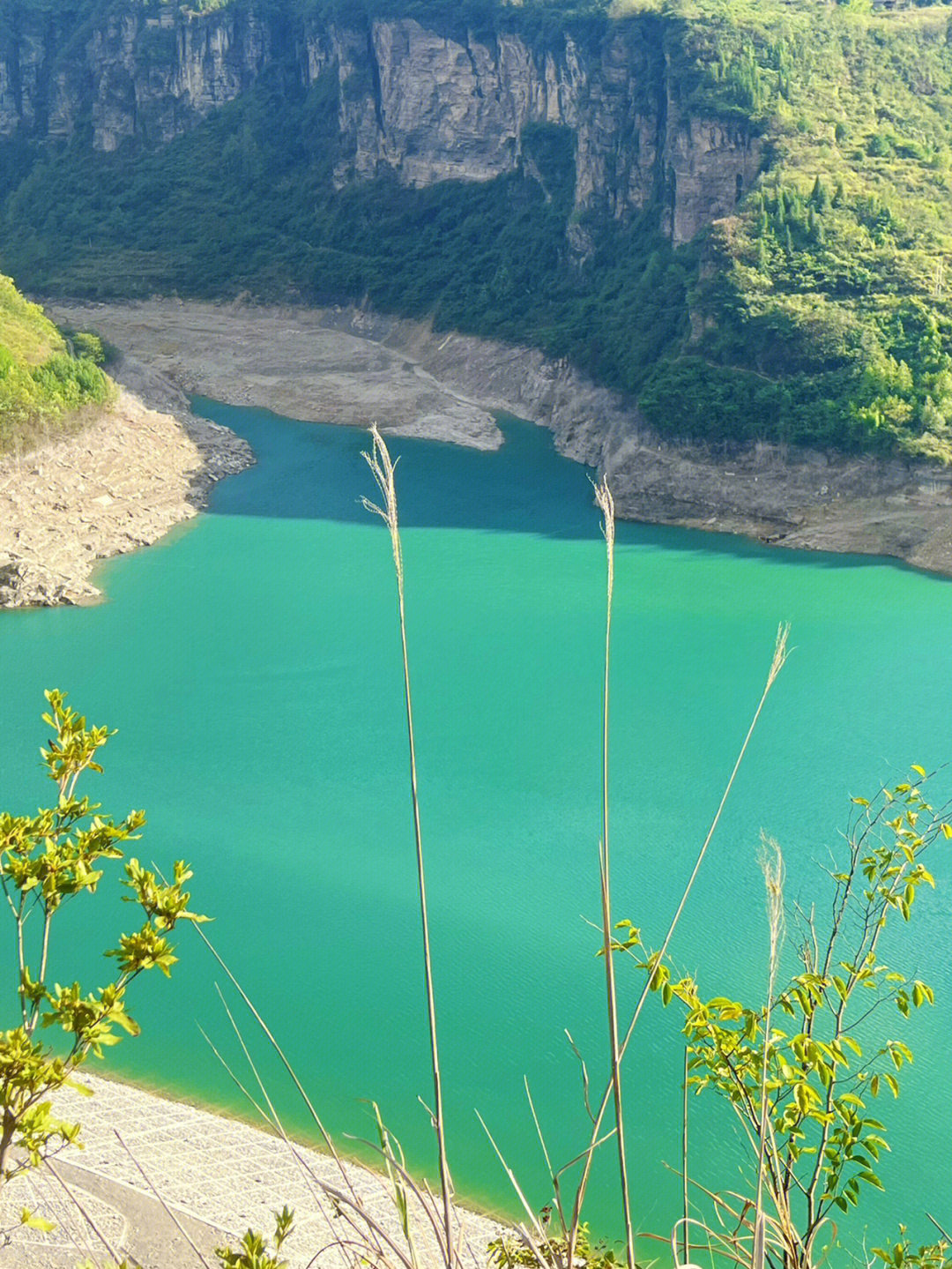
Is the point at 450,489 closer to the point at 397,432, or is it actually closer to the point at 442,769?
the point at 397,432

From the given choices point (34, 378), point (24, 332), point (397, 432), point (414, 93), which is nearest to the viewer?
point (34, 378)

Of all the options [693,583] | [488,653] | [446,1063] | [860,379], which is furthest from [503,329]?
[446,1063]

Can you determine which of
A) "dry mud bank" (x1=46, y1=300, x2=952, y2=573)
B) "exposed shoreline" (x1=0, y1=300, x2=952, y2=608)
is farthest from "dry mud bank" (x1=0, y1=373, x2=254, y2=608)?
"dry mud bank" (x1=46, y1=300, x2=952, y2=573)

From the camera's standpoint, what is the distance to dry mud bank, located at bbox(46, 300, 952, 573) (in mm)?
35500

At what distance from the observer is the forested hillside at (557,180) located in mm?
39469

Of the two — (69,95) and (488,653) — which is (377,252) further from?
(488,653)

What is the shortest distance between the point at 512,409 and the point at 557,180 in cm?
1485

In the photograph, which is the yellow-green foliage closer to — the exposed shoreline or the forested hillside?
the exposed shoreline

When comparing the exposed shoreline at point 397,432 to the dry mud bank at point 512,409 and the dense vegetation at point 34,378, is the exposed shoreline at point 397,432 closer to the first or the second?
the dry mud bank at point 512,409

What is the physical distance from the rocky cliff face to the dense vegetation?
20.2m

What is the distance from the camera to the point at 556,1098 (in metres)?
15.0

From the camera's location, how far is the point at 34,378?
124ft

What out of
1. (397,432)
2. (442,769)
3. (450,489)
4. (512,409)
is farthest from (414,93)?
(442,769)

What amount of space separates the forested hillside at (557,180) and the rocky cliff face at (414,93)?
0.45 feet
